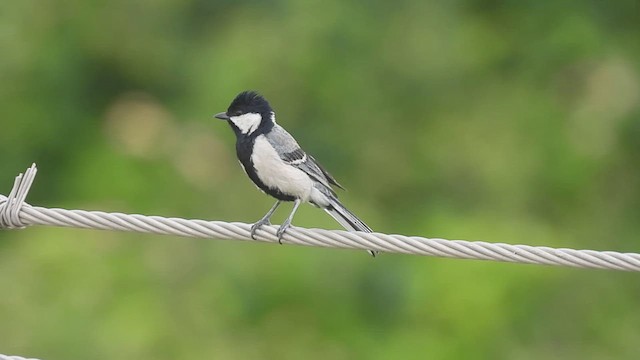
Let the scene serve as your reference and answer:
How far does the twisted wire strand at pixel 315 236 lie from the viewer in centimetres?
232

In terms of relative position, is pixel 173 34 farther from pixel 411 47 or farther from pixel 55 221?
pixel 55 221

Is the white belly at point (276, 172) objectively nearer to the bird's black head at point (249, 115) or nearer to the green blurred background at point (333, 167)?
the bird's black head at point (249, 115)

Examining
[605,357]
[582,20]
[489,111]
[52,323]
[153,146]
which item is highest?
[582,20]

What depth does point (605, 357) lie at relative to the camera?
609 cm

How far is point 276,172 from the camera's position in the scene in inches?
137

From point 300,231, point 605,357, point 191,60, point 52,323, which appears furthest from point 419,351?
point 300,231

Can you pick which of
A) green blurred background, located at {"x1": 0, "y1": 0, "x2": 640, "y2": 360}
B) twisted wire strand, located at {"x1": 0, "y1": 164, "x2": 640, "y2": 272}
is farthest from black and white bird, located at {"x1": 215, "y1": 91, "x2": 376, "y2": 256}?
green blurred background, located at {"x1": 0, "y1": 0, "x2": 640, "y2": 360}

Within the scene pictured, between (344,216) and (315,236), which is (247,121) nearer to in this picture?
(344,216)

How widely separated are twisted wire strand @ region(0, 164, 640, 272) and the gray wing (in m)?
0.80

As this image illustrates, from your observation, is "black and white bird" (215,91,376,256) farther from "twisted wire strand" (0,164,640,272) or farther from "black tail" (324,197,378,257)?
"twisted wire strand" (0,164,640,272)

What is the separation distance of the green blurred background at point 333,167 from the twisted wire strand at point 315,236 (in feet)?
9.41

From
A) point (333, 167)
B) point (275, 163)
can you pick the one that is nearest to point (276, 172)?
point (275, 163)

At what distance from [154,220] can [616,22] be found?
567 cm

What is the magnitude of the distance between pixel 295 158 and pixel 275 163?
0.10m
